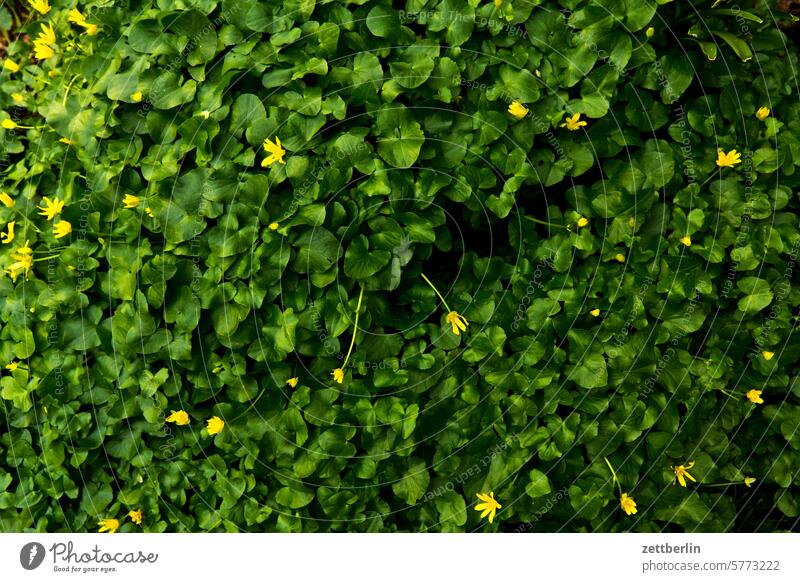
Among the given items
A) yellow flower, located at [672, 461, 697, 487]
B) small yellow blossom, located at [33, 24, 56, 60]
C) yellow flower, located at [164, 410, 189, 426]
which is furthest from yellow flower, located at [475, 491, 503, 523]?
small yellow blossom, located at [33, 24, 56, 60]

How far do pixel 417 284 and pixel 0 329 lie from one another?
54.1 inches

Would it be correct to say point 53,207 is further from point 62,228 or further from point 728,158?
point 728,158

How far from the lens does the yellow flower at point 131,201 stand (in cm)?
219

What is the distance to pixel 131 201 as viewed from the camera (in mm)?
2191

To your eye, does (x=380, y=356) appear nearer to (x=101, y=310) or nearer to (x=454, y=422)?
(x=454, y=422)

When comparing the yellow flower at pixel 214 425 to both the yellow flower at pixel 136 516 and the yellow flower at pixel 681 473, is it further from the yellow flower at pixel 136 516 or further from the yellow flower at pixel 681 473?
the yellow flower at pixel 681 473

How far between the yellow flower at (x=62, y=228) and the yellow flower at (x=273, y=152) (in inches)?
25.6

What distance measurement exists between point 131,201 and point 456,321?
3.26 ft

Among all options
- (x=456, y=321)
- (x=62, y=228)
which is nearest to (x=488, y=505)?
(x=456, y=321)

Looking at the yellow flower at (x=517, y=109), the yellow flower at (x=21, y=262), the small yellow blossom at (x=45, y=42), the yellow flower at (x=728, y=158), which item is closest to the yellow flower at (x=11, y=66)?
the small yellow blossom at (x=45, y=42)

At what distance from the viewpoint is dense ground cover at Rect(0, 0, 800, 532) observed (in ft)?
6.99

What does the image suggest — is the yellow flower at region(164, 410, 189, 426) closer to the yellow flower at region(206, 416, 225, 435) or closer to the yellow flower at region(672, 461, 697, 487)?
the yellow flower at region(206, 416, 225, 435)

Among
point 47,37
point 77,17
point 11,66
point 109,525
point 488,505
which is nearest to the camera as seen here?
point 488,505

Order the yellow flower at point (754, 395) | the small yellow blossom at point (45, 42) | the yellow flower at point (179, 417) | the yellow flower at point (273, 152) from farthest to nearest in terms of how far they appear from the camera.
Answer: the small yellow blossom at point (45, 42)
the yellow flower at point (754, 395)
the yellow flower at point (179, 417)
the yellow flower at point (273, 152)
